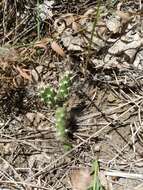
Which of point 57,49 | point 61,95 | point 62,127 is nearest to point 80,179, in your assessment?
point 62,127

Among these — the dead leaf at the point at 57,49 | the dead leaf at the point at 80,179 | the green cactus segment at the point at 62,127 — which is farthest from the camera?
the dead leaf at the point at 57,49

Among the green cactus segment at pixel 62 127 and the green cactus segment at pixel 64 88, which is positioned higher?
the green cactus segment at pixel 64 88

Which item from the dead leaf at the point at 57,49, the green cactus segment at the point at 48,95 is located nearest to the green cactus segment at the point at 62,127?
the green cactus segment at the point at 48,95

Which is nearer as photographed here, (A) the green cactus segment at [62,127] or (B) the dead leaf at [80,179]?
(A) the green cactus segment at [62,127]

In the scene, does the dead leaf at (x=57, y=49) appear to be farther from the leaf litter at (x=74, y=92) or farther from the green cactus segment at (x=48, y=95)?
the green cactus segment at (x=48, y=95)

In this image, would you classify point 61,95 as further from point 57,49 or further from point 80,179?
point 80,179

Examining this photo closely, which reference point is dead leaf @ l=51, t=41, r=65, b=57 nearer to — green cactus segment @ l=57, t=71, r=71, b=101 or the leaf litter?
the leaf litter

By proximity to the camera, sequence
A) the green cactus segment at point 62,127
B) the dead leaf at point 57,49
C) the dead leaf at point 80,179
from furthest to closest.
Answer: the dead leaf at point 57,49 → the dead leaf at point 80,179 → the green cactus segment at point 62,127
